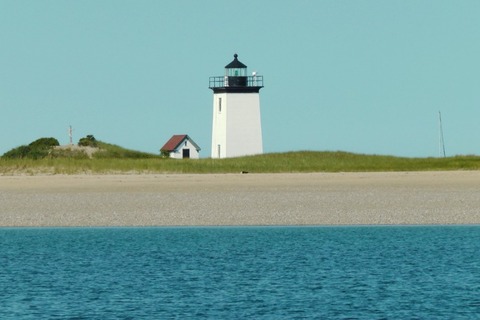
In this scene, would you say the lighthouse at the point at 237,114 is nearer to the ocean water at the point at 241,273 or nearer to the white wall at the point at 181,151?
the white wall at the point at 181,151

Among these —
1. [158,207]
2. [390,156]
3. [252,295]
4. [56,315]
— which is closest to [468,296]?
[252,295]

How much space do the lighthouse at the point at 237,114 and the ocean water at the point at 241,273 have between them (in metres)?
36.3

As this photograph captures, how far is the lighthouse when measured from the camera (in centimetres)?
6781

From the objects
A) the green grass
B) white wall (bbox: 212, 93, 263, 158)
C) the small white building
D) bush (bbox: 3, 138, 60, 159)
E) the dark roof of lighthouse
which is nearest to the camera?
the green grass

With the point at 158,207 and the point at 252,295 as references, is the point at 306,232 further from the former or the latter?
the point at 252,295

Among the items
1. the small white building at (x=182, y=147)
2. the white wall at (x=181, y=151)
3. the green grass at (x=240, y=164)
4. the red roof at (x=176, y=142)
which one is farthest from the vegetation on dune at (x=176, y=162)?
the red roof at (x=176, y=142)

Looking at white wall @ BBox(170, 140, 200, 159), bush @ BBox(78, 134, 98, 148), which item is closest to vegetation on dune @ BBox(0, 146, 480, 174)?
bush @ BBox(78, 134, 98, 148)

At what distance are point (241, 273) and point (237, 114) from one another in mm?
44387

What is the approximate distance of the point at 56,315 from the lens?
18.1 metres

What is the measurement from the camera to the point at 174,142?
83625 millimetres

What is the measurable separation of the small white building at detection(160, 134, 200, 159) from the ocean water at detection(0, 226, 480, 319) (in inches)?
1994

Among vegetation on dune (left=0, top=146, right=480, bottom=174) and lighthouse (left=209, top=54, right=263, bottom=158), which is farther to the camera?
lighthouse (left=209, top=54, right=263, bottom=158)

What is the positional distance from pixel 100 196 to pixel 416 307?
71.0 ft

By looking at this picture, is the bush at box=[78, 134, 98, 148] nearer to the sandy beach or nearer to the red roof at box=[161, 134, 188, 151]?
the sandy beach
